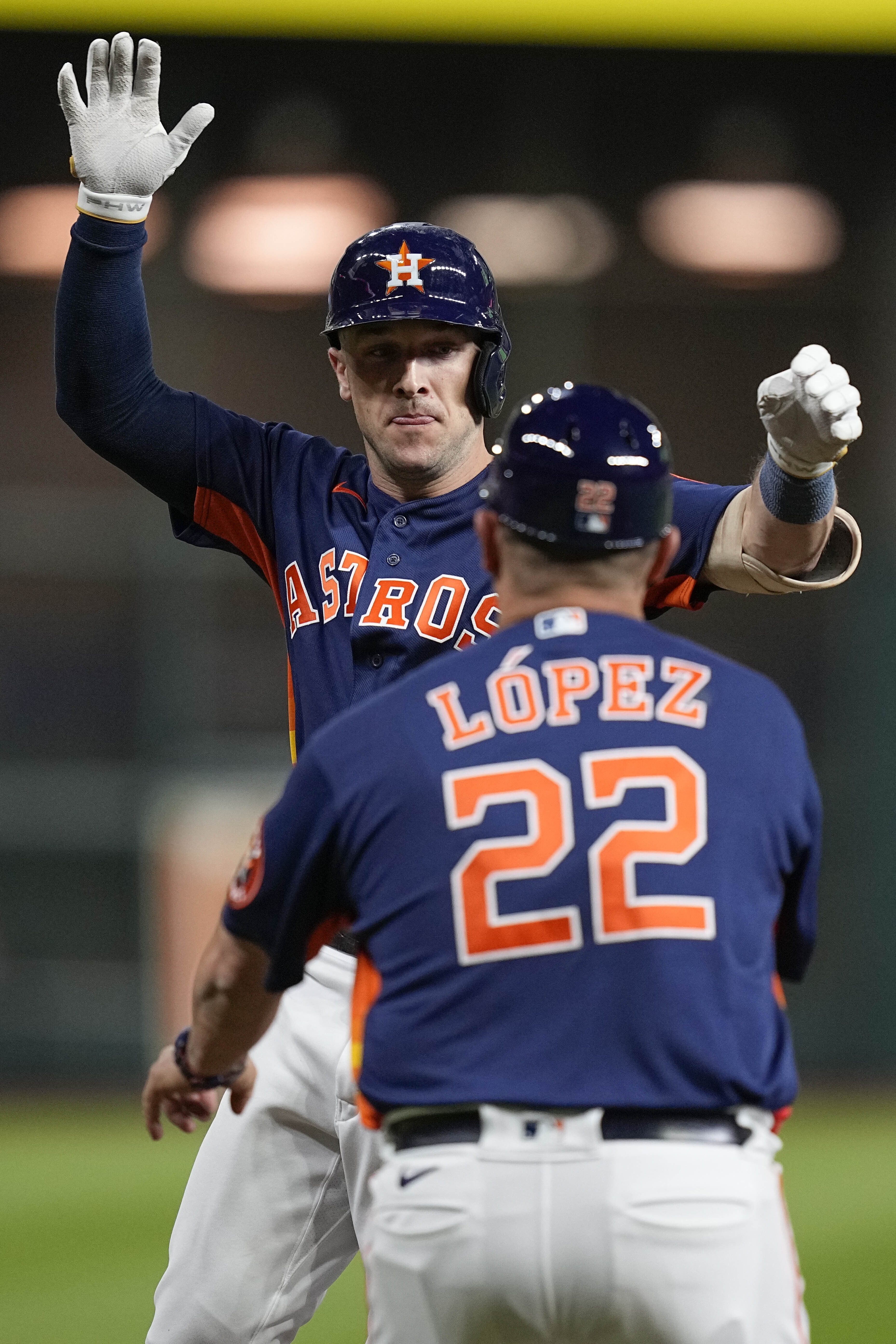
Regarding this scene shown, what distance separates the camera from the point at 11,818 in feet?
23.7

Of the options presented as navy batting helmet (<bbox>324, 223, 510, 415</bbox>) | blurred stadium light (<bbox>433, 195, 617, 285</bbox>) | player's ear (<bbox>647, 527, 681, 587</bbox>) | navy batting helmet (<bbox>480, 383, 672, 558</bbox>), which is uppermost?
blurred stadium light (<bbox>433, 195, 617, 285</bbox>)

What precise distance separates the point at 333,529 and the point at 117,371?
0.49 m

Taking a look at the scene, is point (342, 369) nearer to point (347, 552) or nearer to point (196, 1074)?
point (347, 552)

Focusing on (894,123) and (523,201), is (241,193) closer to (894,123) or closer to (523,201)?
(523,201)

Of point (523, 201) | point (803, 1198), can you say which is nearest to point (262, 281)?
point (523, 201)

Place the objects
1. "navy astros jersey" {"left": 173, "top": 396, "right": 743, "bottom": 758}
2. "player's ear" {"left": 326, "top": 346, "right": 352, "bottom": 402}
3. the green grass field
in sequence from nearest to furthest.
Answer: "navy astros jersey" {"left": 173, "top": 396, "right": 743, "bottom": 758} → "player's ear" {"left": 326, "top": 346, "right": 352, "bottom": 402} → the green grass field

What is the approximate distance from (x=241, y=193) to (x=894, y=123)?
114 inches

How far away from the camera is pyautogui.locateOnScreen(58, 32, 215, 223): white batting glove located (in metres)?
2.99

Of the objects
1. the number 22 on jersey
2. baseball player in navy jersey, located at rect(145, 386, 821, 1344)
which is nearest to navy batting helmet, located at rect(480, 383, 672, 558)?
baseball player in navy jersey, located at rect(145, 386, 821, 1344)

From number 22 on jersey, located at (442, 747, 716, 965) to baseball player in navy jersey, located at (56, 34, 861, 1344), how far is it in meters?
0.95

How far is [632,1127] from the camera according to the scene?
1.90m

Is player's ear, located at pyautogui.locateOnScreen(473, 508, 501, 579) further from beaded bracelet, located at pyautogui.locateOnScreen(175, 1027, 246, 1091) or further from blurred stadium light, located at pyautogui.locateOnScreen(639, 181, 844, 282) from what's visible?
blurred stadium light, located at pyautogui.locateOnScreen(639, 181, 844, 282)

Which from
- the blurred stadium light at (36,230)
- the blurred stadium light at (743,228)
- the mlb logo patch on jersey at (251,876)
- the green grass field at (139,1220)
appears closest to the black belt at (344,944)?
the mlb logo patch on jersey at (251,876)

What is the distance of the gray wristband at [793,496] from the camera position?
278 centimetres
